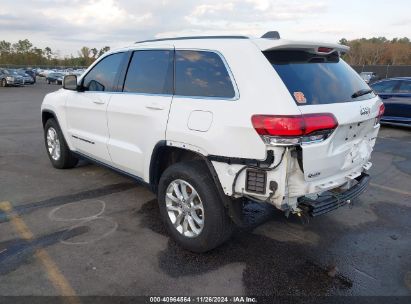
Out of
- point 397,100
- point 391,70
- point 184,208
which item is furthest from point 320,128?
point 391,70

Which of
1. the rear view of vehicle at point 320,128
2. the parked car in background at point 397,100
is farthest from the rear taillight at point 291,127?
the parked car in background at point 397,100

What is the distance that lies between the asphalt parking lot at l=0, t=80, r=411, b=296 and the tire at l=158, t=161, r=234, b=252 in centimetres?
17

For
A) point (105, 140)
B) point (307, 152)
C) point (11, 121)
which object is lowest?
point (11, 121)

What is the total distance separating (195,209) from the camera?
3.51m

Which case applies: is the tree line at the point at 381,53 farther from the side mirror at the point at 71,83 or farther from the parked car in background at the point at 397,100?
the side mirror at the point at 71,83

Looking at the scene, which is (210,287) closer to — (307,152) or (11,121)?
(307,152)

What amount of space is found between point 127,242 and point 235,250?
1.08 m

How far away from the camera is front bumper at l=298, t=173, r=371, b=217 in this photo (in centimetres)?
308

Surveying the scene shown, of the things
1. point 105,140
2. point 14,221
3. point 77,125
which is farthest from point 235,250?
point 77,125

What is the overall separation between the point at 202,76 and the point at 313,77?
3.22ft

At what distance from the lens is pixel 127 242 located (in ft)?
12.3

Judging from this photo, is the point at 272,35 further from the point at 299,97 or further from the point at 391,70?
the point at 391,70

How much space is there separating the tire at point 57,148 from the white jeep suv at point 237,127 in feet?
6.15

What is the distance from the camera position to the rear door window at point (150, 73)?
3797 millimetres
